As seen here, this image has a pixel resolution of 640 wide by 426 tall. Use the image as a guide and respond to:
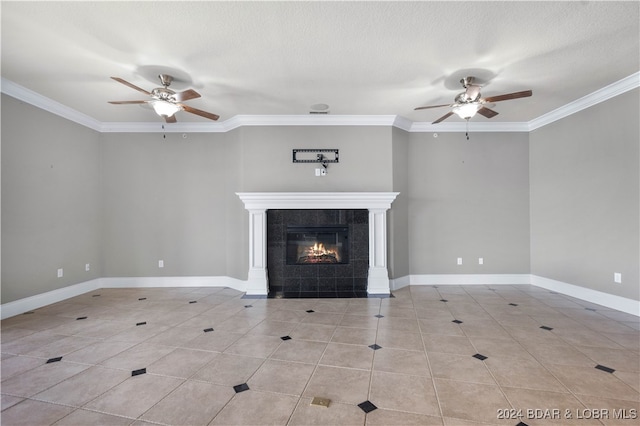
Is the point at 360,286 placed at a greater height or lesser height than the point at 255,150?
lesser

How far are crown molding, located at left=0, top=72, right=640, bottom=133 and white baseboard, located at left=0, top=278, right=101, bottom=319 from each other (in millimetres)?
2644

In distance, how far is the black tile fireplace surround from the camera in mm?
4703

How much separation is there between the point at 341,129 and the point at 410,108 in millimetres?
1120

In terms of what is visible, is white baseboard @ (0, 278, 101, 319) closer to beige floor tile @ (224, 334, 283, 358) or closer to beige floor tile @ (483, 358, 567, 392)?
beige floor tile @ (224, 334, 283, 358)

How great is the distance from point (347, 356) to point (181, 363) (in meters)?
1.48

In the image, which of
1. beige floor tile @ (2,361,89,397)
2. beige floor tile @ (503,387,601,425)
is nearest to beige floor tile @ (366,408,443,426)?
beige floor tile @ (503,387,601,425)

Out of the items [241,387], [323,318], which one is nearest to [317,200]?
[323,318]

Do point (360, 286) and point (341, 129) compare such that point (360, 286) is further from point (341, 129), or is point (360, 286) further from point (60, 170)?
point (60, 170)

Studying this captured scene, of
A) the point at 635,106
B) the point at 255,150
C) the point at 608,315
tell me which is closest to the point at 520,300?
the point at 608,315

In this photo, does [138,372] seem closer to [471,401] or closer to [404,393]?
[404,393]

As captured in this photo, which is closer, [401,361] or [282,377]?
[282,377]

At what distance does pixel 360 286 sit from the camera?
4.72 m

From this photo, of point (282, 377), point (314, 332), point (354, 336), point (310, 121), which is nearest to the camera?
point (282, 377)

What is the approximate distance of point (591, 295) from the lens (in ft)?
13.2
